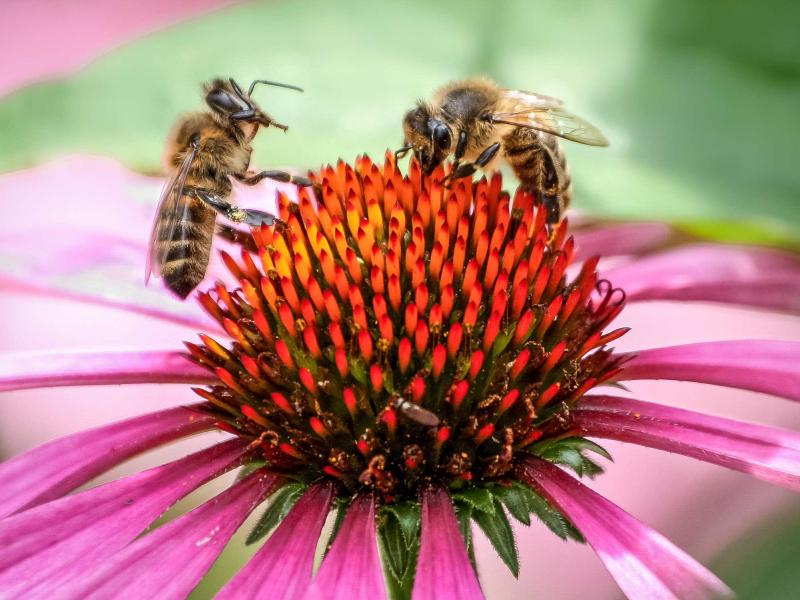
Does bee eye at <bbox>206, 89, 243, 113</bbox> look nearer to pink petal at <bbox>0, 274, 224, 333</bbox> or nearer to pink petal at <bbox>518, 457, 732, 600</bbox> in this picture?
pink petal at <bbox>0, 274, 224, 333</bbox>

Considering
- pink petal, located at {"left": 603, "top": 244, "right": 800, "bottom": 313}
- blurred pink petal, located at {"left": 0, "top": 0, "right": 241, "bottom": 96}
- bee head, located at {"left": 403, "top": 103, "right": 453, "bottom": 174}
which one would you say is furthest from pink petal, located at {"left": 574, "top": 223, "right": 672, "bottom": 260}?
blurred pink petal, located at {"left": 0, "top": 0, "right": 241, "bottom": 96}

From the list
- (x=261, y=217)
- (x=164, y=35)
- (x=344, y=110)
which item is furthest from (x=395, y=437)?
(x=164, y=35)

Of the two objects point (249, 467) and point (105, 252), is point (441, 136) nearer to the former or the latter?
point (249, 467)

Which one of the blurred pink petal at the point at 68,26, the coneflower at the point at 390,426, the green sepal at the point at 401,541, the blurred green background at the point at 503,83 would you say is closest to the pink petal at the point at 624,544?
the coneflower at the point at 390,426

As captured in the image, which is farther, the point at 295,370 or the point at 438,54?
the point at 438,54

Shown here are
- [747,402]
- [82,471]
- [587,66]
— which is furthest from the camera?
[747,402]

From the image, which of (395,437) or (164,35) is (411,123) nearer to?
(395,437)
